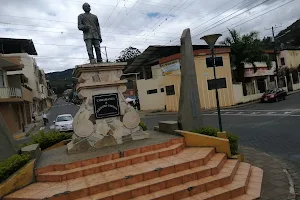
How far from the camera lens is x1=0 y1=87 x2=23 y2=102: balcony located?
20.9m

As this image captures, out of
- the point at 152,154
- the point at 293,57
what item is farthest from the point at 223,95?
the point at 152,154

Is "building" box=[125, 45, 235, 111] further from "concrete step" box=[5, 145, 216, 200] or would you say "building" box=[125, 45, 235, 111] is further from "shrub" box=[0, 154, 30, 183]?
"shrub" box=[0, 154, 30, 183]

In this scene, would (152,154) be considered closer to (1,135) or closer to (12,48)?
(1,135)

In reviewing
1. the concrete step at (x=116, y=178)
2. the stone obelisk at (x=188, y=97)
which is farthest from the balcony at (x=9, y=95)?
the concrete step at (x=116, y=178)

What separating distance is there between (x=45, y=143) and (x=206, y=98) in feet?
62.2

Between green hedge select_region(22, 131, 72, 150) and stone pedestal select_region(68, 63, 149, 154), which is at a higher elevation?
stone pedestal select_region(68, 63, 149, 154)

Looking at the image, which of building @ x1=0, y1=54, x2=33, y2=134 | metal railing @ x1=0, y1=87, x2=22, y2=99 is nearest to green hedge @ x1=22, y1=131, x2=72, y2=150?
building @ x1=0, y1=54, x2=33, y2=134

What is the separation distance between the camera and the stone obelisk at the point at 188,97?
8938mm

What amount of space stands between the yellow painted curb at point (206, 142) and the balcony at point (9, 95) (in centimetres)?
1730

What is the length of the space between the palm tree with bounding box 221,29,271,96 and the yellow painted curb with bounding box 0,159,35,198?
83.2ft

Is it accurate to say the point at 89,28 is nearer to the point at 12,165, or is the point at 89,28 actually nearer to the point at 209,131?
the point at 12,165

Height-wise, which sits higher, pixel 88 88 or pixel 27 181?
pixel 88 88

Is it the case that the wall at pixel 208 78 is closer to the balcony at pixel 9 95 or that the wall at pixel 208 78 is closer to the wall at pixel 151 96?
the wall at pixel 151 96

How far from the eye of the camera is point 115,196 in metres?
5.17
